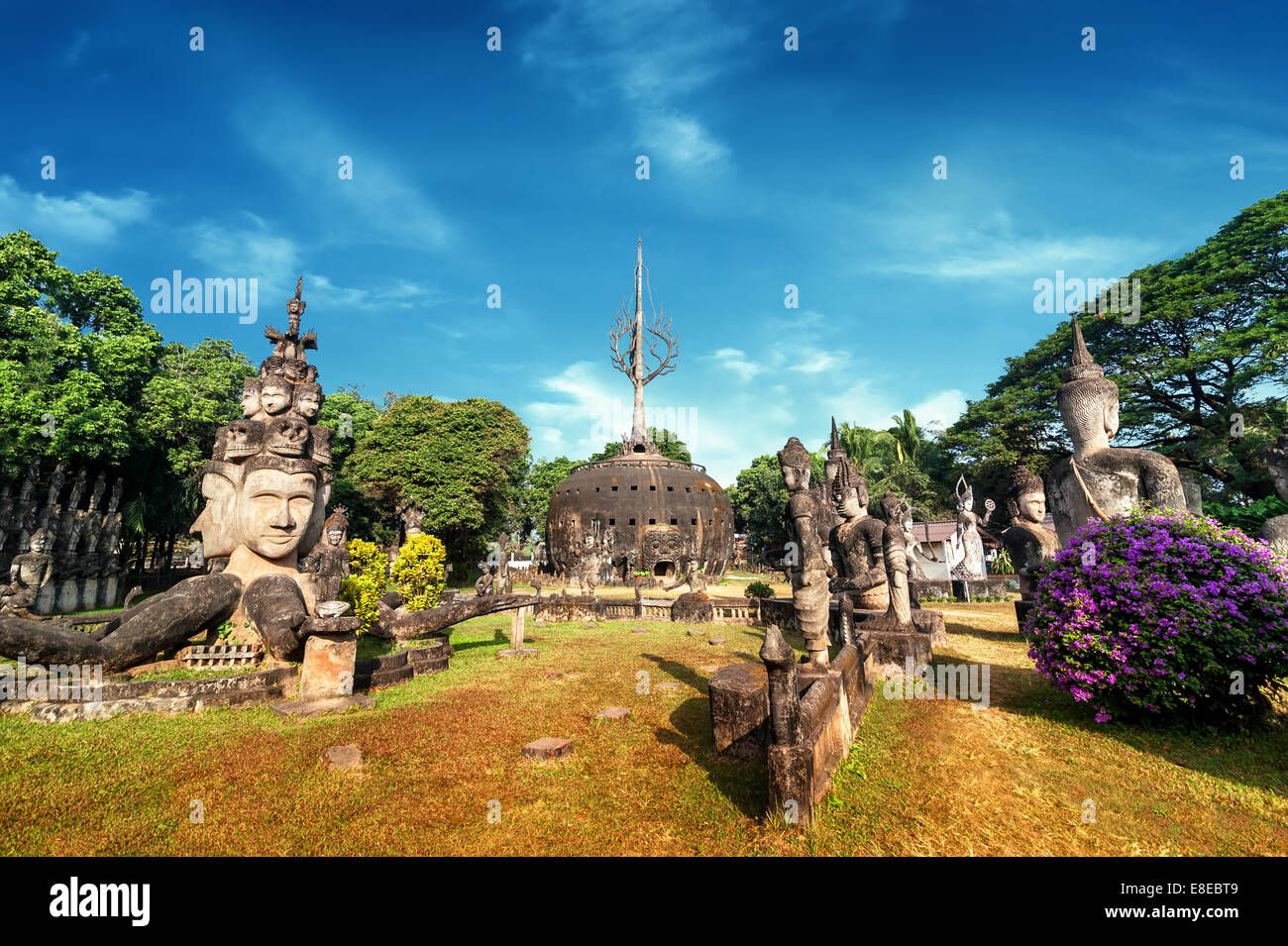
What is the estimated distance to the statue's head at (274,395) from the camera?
8.84 meters

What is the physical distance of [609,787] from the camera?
5.04m

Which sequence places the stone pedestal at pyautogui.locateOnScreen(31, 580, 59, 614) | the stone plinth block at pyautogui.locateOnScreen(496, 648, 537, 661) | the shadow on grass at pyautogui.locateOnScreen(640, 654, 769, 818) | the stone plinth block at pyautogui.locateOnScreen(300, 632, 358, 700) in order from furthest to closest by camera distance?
the stone pedestal at pyautogui.locateOnScreen(31, 580, 59, 614), the stone plinth block at pyautogui.locateOnScreen(496, 648, 537, 661), the stone plinth block at pyautogui.locateOnScreen(300, 632, 358, 700), the shadow on grass at pyautogui.locateOnScreen(640, 654, 769, 818)

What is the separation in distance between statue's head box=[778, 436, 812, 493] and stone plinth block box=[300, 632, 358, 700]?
6.24 m

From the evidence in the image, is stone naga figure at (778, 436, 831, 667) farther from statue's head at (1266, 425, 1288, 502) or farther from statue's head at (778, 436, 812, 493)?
statue's head at (1266, 425, 1288, 502)

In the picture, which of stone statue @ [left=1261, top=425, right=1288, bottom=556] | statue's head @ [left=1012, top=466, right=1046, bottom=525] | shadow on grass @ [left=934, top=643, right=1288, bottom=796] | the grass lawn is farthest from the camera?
statue's head @ [left=1012, top=466, right=1046, bottom=525]

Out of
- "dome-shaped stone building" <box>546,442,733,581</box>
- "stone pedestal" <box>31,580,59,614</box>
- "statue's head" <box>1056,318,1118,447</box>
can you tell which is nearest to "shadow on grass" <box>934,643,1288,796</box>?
"statue's head" <box>1056,318,1118,447</box>

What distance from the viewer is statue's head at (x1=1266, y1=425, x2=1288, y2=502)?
7770 mm

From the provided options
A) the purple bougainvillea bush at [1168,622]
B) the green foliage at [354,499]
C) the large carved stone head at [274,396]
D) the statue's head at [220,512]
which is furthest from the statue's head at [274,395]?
the green foliage at [354,499]

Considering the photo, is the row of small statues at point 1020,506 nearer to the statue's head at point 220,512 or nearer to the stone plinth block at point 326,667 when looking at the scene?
the stone plinth block at point 326,667

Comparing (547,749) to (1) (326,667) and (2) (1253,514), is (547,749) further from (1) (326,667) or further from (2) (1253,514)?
(2) (1253,514)

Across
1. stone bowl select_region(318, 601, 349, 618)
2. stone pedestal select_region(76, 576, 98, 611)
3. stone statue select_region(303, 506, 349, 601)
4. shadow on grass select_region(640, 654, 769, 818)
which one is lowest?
stone pedestal select_region(76, 576, 98, 611)

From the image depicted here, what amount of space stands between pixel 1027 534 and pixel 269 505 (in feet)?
53.0

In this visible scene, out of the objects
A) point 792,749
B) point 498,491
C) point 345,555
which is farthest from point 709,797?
point 498,491
